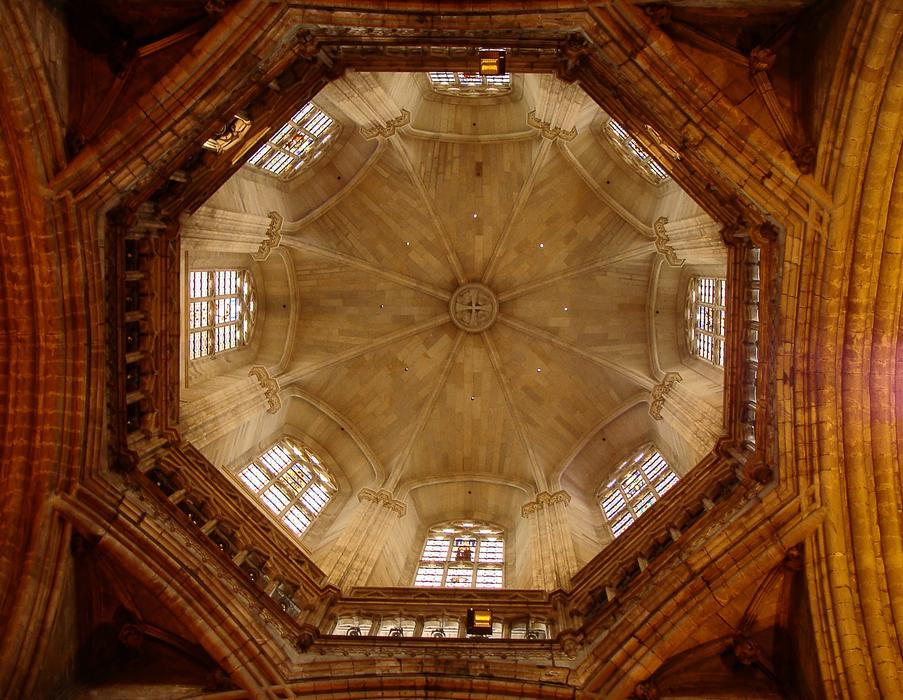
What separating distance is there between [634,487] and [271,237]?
44.4 feet

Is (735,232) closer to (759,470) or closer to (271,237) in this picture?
(759,470)

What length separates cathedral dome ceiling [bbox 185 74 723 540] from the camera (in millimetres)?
26672

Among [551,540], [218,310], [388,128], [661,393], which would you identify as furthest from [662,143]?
[218,310]

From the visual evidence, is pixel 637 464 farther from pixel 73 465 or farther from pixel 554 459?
pixel 73 465

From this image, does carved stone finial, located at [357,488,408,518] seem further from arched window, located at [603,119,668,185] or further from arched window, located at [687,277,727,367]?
arched window, located at [603,119,668,185]

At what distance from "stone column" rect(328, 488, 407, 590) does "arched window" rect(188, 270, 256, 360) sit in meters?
6.47

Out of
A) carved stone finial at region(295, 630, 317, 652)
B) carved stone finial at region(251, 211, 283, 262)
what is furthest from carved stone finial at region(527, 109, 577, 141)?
carved stone finial at region(295, 630, 317, 652)

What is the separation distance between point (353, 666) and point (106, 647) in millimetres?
4752

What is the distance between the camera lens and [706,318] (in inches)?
950

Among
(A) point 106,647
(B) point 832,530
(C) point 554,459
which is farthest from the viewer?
(C) point 554,459

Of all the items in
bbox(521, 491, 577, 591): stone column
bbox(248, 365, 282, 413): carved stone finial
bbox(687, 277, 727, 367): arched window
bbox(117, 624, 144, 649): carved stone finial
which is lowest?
bbox(117, 624, 144, 649): carved stone finial


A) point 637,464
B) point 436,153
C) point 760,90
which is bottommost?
point 760,90

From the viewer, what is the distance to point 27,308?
13.8 meters

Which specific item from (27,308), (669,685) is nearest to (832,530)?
(669,685)
